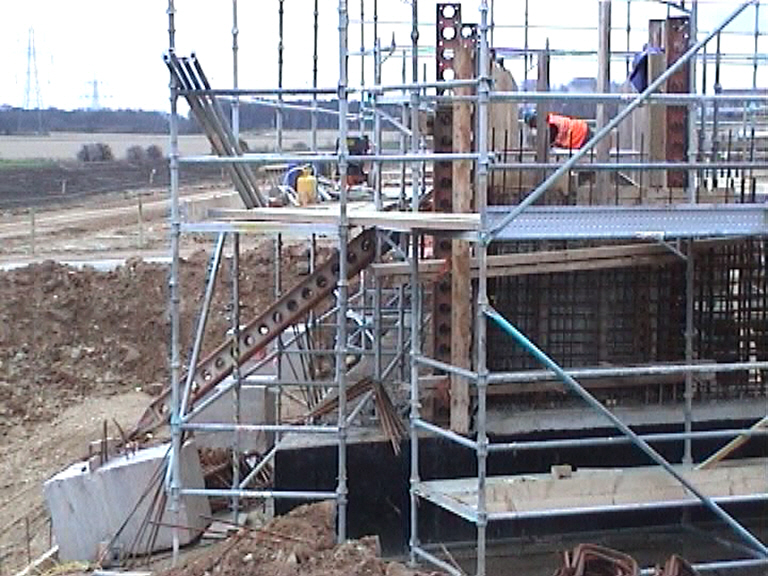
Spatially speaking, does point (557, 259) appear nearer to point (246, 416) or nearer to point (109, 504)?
point (246, 416)

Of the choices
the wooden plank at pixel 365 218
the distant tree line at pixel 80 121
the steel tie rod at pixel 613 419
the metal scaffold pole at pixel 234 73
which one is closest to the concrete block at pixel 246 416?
the wooden plank at pixel 365 218

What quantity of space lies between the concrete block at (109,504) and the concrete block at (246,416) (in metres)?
1.42

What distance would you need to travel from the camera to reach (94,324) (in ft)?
65.5

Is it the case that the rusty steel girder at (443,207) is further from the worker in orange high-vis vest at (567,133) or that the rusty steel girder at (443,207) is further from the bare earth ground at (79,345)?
the bare earth ground at (79,345)

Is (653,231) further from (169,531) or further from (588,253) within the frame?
(169,531)

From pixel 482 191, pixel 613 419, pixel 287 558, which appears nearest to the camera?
pixel 287 558

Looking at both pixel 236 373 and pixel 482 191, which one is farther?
pixel 236 373

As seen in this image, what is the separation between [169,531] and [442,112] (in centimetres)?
410

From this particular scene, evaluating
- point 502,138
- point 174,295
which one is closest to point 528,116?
point 502,138

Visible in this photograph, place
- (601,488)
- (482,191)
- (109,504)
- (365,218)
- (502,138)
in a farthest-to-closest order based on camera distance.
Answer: (502,138), (109,504), (365,218), (601,488), (482,191)

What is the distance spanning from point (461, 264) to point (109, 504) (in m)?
3.60

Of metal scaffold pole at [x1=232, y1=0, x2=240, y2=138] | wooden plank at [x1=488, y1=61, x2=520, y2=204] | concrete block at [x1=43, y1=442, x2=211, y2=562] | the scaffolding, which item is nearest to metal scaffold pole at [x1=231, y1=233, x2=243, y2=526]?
the scaffolding

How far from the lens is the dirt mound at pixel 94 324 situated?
18.1 meters

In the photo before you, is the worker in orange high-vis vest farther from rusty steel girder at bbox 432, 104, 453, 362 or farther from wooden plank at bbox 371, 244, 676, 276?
rusty steel girder at bbox 432, 104, 453, 362
